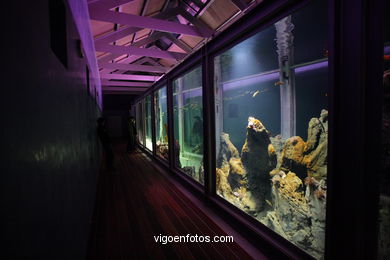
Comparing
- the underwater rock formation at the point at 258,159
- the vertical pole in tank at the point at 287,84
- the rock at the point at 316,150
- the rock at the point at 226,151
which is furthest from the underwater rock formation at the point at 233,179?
the rock at the point at 316,150

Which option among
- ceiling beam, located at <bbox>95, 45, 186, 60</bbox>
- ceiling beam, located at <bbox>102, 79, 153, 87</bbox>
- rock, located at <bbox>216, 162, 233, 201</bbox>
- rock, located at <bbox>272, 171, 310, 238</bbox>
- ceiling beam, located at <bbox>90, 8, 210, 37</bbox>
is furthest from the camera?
ceiling beam, located at <bbox>102, 79, 153, 87</bbox>

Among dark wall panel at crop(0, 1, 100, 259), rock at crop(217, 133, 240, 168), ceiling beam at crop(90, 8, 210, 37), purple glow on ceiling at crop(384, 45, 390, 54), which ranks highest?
ceiling beam at crop(90, 8, 210, 37)

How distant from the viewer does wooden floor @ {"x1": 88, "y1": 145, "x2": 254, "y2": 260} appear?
207 centimetres

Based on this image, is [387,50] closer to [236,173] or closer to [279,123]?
[279,123]

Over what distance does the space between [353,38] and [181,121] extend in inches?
163

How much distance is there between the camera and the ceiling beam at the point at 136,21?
11.1ft

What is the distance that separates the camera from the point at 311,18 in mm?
2451

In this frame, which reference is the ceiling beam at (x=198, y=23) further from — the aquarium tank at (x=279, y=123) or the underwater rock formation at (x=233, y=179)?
the underwater rock formation at (x=233, y=179)

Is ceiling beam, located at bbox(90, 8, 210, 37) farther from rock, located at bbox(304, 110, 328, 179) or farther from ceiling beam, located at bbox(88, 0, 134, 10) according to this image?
rock, located at bbox(304, 110, 328, 179)

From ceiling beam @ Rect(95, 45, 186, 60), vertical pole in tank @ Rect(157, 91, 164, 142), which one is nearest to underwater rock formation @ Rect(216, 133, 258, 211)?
vertical pole in tank @ Rect(157, 91, 164, 142)

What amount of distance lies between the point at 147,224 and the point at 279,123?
2413mm

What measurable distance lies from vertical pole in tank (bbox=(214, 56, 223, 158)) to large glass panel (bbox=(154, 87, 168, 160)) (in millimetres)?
2904

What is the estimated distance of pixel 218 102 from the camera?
309 centimetres

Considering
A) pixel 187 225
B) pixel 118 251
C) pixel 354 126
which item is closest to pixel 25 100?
pixel 354 126
